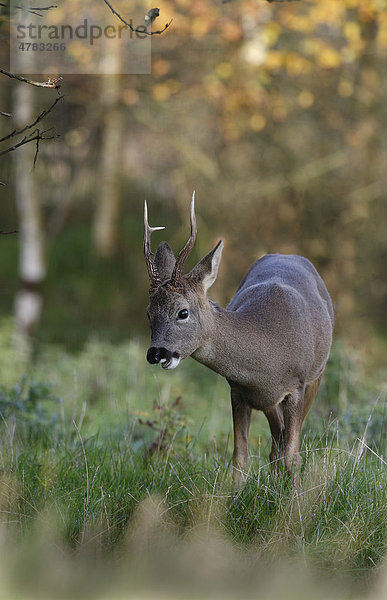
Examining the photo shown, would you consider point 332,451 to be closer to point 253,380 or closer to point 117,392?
point 253,380

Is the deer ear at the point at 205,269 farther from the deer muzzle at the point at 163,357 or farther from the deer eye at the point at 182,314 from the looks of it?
the deer muzzle at the point at 163,357

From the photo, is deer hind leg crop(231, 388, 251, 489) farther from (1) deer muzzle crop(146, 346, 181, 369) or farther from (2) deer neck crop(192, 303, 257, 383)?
(1) deer muzzle crop(146, 346, 181, 369)

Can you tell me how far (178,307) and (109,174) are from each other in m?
11.3

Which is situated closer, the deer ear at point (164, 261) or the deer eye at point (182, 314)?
the deer eye at point (182, 314)

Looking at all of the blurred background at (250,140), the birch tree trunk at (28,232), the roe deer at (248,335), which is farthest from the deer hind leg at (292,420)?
the birch tree trunk at (28,232)

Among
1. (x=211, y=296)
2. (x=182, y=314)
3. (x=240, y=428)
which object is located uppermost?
(x=182, y=314)

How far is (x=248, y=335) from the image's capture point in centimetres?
465

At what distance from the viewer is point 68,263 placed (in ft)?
52.7

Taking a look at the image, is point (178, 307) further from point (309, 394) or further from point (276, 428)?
point (309, 394)

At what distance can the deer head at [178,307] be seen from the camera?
167 inches

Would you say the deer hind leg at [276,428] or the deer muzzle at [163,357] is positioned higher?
the deer muzzle at [163,357]

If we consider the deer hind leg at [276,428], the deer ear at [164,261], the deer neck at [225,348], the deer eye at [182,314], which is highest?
the deer ear at [164,261]

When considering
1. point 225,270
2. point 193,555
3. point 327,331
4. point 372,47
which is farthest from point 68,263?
point 193,555

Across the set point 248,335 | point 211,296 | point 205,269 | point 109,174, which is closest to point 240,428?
point 248,335
